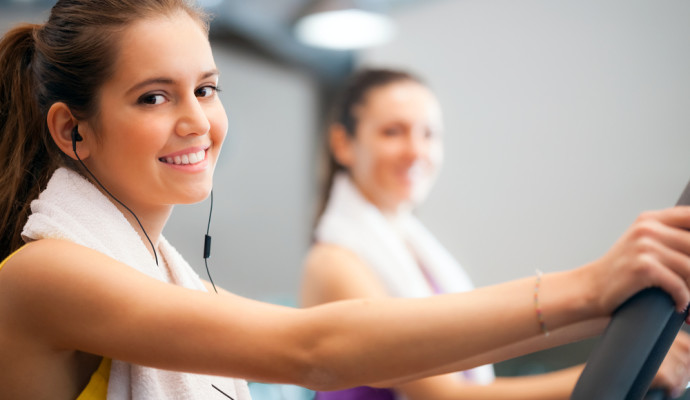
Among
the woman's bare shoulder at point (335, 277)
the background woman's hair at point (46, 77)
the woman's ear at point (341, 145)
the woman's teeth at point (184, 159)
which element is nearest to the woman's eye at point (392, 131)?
the woman's ear at point (341, 145)

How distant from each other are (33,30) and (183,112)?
0.89ft

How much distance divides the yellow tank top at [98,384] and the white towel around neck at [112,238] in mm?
16

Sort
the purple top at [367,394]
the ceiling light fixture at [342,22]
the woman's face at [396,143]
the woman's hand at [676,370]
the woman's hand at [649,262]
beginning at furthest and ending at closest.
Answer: the ceiling light fixture at [342,22]
the woman's face at [396,143]
the purple top at [367,394]
the woman's hand at [676,370]
the woman's hand at [649,262]

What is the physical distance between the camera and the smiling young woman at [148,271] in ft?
1.92

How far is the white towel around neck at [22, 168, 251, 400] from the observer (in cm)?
73

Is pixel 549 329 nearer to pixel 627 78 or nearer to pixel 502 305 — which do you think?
pixel 502 305

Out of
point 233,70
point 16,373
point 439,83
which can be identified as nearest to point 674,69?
point 439,83

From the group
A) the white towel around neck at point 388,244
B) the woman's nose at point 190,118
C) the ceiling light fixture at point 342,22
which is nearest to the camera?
the woman's nose at point 190,118

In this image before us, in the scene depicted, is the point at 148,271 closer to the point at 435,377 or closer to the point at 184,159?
the point at 184,159

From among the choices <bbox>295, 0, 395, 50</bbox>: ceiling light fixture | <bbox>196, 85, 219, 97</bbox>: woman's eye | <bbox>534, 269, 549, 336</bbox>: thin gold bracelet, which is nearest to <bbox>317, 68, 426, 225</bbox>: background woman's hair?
<bbox>295, 0, 395, 50</bbox>: ceiling light fixture

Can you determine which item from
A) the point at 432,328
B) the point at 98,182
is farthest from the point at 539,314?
the point at 98,182

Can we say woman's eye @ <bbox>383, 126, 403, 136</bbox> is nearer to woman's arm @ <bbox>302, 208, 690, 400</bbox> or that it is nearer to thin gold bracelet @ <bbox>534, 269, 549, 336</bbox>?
woman's arm @ <bbox>302, 208, 690, 400</bbox>

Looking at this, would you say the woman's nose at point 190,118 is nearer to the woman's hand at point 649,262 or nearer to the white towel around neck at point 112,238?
the white towel around neck at point 112,238

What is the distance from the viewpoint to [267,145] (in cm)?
392
